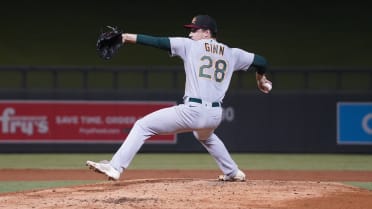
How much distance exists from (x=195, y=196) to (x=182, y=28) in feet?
43.4

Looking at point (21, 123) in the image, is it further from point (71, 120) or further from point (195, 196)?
point (195, 196)

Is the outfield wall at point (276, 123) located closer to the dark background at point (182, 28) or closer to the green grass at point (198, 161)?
the green grass at point (198, 161)

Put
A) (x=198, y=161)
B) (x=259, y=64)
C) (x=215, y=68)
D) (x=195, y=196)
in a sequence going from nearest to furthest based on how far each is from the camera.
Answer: (x=195, y=196), (x=215, y=68), (x=259, y=64), (x=198, y=161)

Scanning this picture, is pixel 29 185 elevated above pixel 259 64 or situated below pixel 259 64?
below

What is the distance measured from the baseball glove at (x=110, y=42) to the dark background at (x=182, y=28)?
36.6 ft

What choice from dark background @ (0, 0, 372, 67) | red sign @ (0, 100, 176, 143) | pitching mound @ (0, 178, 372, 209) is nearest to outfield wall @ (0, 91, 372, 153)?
red sign @ (0, 100, 176, 143)

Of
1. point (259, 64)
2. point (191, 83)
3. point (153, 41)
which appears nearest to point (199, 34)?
point (191, 83)

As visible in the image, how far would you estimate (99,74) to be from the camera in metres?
14.7

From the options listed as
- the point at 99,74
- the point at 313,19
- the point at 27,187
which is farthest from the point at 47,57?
the point at 27,187

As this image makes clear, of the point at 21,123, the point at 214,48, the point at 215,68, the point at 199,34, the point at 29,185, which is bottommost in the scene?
the point at 29,185

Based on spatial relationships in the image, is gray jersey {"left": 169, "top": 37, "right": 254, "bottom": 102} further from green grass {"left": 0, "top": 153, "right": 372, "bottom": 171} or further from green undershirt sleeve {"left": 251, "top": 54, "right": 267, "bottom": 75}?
green grass {"left": 0, "top": 153, "right": 372, "bottom": 171}

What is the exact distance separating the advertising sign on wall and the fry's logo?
16.1ft

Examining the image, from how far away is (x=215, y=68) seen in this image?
8.11 m

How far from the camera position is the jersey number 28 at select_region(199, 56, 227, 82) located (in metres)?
8.02
